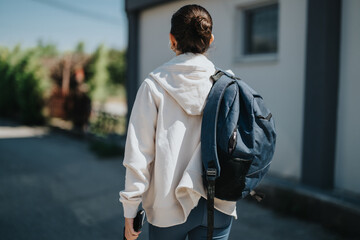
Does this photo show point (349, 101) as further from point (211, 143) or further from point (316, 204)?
point (211, 143)

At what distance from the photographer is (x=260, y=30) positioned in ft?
18.5

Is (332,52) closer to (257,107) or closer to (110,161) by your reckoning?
(257,107)

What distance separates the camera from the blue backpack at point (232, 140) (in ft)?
4.80

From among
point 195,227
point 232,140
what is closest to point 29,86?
point 195,227

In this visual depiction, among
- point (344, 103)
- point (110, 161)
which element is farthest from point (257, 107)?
point (110, 161)

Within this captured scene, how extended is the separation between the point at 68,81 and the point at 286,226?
11321mm

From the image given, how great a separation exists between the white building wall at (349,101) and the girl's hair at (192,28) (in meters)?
3.33

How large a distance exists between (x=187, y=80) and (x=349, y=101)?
11.3 feet

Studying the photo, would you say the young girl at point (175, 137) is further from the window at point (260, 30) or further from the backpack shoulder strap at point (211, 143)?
the window at point (260, 30)

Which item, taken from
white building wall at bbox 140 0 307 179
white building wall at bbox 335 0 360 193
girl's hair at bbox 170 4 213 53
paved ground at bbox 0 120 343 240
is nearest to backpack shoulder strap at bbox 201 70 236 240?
girl's hair at bbox 170 4 213 53

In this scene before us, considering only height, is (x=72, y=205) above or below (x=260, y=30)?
below

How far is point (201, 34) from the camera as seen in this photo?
153 centimetres

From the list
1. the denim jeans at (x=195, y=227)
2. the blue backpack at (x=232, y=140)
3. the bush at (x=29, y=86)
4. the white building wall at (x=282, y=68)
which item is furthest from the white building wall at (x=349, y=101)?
the bush at (x=29, y=86)

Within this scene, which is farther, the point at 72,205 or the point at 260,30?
the point at 260,30
